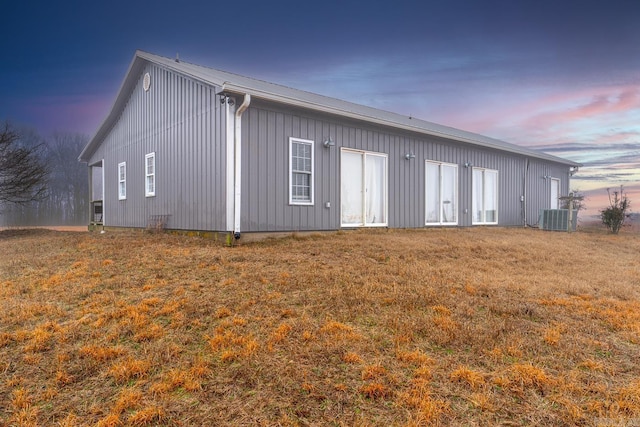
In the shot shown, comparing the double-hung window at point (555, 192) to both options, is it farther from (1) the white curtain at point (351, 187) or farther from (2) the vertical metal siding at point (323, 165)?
(1) the white curtain at point (351, 187)

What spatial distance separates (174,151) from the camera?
905 cm

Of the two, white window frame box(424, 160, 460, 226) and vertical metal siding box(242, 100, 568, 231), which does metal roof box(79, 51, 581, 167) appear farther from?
white window frame box(424, 160, 460, 226)

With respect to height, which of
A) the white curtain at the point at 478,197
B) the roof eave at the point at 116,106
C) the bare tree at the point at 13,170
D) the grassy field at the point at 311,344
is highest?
the roof eave at the point at 116,106

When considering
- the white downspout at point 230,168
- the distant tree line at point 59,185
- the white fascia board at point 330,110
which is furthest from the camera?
the distant tree line at point 59,185

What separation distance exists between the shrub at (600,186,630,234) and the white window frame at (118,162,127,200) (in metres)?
17.1

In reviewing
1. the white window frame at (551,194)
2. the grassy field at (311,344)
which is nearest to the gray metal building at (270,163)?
A: the grassy field at (311,344)

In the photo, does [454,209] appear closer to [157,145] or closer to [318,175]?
[318,175]

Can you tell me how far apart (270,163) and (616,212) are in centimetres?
1334

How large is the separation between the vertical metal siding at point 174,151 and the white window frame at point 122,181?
0.70 ft

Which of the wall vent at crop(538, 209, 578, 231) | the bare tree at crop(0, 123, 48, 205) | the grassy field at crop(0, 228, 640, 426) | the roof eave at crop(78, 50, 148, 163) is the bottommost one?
the grassy field at crop(0, 228, 640, 426)

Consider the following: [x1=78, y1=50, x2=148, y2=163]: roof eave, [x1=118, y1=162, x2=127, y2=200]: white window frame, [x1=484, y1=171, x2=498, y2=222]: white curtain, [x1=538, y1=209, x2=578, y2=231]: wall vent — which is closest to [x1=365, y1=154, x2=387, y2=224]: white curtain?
[x1=484, y1=171, x2=498, y2=222]: white curtain

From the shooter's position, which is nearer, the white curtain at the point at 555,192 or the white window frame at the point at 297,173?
the white window frame at the point at 297,173

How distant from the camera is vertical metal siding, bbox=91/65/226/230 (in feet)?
25.0

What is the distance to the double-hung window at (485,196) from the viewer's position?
1238 centimetres
